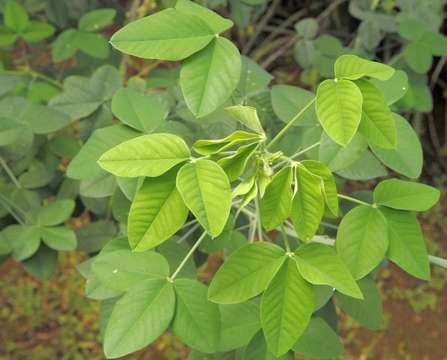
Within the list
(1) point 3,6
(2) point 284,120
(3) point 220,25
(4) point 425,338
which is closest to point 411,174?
(2) point 284,120

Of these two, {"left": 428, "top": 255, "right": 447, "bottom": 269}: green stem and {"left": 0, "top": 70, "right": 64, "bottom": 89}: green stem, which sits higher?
{"left": 428, "top": 255, "right": 447, "bottom": 269}: green stem

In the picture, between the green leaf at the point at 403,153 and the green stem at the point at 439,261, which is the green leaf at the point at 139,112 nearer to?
the green leaf at the point at 403,153

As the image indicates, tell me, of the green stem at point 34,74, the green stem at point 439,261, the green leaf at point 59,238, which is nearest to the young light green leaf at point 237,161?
the green stem at point 439,261

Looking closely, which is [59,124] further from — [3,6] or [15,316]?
[15,316]

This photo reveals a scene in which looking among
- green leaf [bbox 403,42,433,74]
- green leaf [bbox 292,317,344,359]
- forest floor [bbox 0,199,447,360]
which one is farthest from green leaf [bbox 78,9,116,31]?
forest floor [bbox 0,199,447,360]

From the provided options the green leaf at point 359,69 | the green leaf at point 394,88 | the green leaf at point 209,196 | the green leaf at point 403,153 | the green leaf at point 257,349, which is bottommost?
the green leaf at point 257,349

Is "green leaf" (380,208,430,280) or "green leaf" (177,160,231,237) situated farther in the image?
"green leaf" (380,208,430,280)

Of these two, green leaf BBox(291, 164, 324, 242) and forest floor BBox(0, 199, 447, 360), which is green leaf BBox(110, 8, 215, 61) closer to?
green leaf BBox(291, 164, 324, 242)
